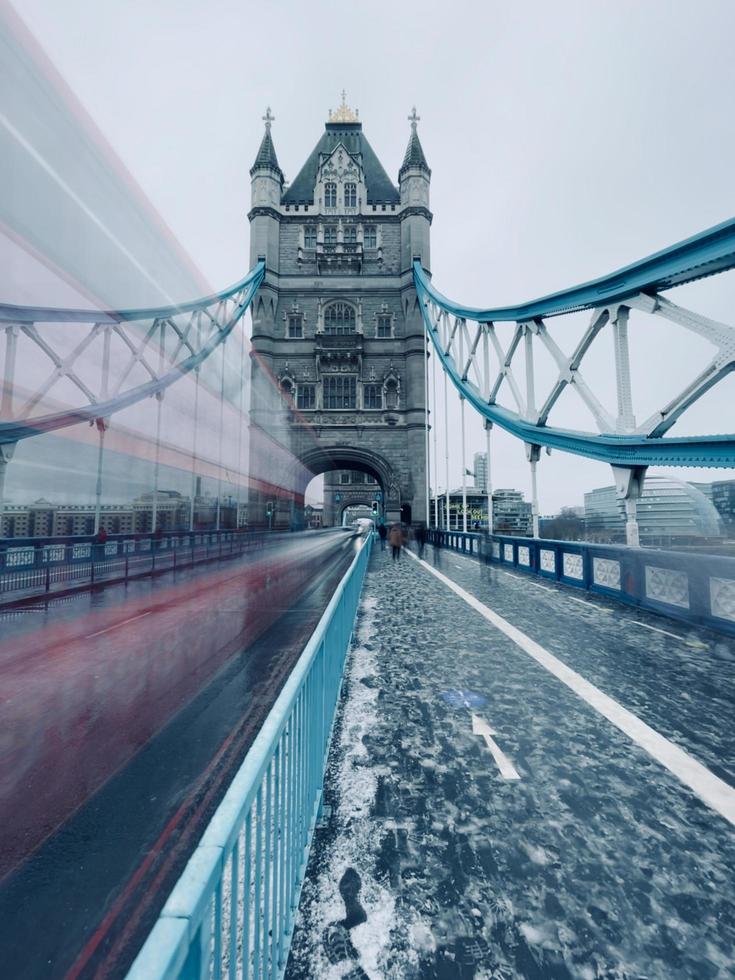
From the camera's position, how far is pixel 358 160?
40812 mm

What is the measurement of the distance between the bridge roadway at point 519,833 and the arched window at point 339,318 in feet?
114

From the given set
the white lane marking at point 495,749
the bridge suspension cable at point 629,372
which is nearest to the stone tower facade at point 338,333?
the bridge suspension cable at point 629,372

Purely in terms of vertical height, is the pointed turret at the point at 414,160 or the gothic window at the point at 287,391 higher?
the pointed turret at the point at 414,160

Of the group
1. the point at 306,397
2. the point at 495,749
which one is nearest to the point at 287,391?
the point at 306,397

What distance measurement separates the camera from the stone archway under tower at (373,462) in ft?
108

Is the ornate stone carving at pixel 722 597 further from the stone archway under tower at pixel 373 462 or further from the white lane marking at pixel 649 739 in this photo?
the stone archway under tower at pixel 373 462

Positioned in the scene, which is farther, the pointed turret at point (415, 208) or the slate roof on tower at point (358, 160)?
the slate roof on tower at point (358, 160)

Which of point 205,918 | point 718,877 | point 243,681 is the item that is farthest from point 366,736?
point 205,918

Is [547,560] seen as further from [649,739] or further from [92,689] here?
[92,689]

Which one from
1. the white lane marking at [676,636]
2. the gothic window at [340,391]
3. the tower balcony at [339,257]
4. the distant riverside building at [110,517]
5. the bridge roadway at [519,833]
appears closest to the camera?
the bridge roadway at [519,833]

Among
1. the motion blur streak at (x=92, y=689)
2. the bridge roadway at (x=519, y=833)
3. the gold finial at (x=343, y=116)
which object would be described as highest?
the gold finial at (x=343, y=116)

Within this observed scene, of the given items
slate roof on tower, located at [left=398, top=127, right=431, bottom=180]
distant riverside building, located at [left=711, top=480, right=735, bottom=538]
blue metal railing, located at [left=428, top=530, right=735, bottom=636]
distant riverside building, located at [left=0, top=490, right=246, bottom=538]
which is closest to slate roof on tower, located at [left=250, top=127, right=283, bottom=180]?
slate roof on tower, located at [left=398, top=127, right=431, bottom=180]

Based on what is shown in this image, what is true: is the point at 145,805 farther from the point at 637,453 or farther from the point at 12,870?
the point at 637,453

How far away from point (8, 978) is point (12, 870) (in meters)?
0.70
